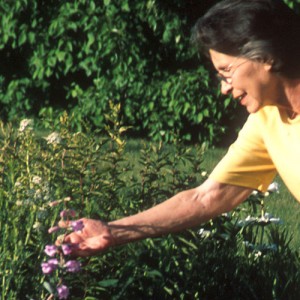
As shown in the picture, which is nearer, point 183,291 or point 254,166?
point 254,166

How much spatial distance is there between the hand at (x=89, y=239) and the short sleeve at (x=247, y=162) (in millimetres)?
509

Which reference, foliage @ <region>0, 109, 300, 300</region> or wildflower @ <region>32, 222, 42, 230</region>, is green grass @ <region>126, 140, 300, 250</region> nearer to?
foliage @ <region>0, 109, 300, 300</region>

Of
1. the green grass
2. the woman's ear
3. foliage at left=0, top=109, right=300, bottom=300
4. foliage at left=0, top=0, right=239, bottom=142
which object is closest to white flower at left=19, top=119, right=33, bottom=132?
foliage at left=0, top=109, right=300, bottom=300

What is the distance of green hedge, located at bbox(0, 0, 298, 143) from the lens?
8766 mm

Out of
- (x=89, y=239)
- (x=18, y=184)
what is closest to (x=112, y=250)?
(x=18, y=184)

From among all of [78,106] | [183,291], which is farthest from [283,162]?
[78,106]

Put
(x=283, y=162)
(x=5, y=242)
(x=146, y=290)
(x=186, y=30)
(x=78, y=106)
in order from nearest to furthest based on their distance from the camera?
(x=283, y=162), (x=5, y=242), (x=146, y=290), (x=186, y=30), (x=78, y=106)

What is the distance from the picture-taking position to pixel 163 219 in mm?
3215

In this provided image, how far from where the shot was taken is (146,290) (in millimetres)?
3557

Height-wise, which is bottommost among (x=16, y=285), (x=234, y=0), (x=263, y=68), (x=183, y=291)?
(x=183, y=291)

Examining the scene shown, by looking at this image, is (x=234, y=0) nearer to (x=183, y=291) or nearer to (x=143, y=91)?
(x=183, y=291)

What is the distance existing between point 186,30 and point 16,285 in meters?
5.80

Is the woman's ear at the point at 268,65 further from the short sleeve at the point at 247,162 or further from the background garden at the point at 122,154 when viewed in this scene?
the background garden at the point at 122,154

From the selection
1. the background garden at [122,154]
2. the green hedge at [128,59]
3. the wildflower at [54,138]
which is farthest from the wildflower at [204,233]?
the green hedge at [128,59]
